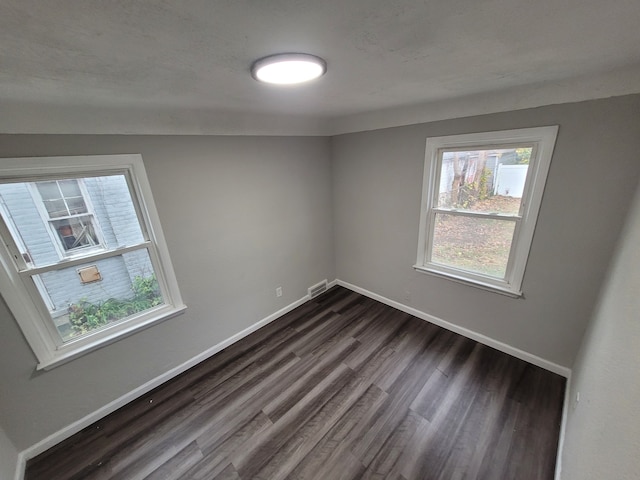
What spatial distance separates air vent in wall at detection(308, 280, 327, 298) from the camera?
3.38m

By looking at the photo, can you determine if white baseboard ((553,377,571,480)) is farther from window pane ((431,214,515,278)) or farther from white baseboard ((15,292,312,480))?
white baseboard ((15,292,312,480))

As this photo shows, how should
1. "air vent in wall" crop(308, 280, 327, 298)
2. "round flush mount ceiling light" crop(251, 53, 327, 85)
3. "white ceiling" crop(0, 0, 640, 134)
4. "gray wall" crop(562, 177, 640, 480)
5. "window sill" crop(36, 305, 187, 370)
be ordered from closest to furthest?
"white ceiling" crop(0, 0, 640, 134), "gray wall" crop(562, 177, 640, 480), "round flush mount ceiling light" crop(251, 53, 327, 85), "window sill" crop(36, 305, 187, 370), "air vent in wall" crop(308, 280, 327, 298)

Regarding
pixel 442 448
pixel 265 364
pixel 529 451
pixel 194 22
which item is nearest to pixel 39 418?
pixel 265 364

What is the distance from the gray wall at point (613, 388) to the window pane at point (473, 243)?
67 cm

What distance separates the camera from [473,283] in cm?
237

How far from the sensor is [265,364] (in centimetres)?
241

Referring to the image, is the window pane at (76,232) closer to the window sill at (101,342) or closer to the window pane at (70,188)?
the window pane at (70,188)

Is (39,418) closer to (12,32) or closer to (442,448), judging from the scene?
(12,32)

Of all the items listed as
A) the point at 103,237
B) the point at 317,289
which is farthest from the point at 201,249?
the point at 317,289

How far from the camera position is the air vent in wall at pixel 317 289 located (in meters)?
3.38

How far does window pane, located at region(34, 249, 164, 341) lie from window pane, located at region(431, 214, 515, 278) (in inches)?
107

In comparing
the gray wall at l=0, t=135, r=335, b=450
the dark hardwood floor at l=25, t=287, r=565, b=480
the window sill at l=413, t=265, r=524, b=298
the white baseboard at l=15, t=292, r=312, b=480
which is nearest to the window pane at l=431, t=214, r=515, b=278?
the window sill at l=413, t=265, r=524, b=298

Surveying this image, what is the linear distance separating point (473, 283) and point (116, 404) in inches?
129

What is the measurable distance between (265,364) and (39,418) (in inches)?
61.9
